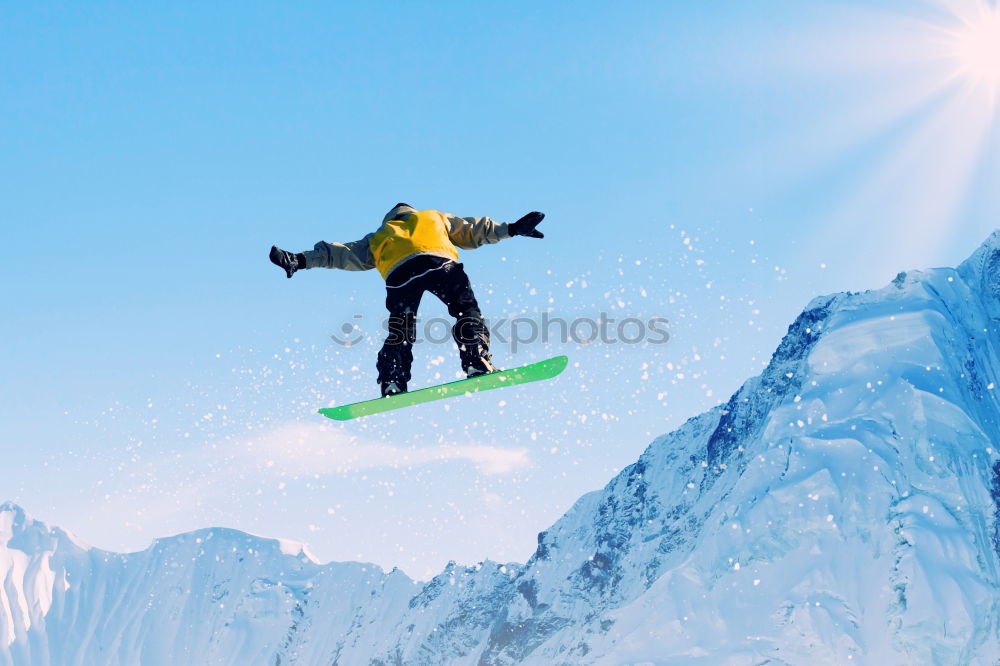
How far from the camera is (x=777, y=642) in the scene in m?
194

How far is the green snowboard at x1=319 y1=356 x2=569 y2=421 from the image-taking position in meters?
9.49

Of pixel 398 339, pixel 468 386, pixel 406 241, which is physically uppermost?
pixel 406 241

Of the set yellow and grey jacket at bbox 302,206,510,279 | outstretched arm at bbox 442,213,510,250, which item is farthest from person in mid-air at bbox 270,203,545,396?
outstretched arm at bbox 442,213,510,250

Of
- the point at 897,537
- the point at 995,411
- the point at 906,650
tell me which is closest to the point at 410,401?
the point at 906,650

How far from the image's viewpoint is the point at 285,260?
29.9 feet

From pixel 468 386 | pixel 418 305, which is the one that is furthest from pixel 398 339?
pixel 468 386

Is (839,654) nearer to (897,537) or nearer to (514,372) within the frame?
A: (897,537)

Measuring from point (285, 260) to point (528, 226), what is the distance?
2.52 meters

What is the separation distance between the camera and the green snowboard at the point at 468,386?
9.49 m

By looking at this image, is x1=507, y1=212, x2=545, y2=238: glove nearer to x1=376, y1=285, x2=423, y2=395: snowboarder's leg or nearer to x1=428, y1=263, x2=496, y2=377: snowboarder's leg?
x1=428, y1=263, x2=496, y2=377: snowboarder's leg

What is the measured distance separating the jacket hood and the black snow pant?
2.17 ft

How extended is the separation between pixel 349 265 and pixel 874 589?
209 m

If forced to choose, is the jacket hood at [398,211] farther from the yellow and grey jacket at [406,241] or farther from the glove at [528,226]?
the glove at [528,226]

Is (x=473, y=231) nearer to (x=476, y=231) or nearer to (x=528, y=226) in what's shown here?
(x=476, y=231)
